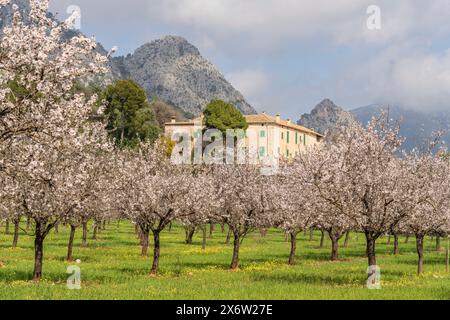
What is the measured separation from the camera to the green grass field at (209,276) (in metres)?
23.5

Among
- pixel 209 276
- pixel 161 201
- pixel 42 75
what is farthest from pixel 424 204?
pixel 42 75

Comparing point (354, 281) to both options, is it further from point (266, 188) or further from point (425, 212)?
point (266, 188)

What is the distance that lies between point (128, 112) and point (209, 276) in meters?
85.5

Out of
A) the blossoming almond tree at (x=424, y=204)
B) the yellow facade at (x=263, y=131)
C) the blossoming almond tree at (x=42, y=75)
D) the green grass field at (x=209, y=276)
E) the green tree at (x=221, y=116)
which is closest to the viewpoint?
the blossoming almond tree at (x=42, y=75)

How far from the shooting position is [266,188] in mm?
45062

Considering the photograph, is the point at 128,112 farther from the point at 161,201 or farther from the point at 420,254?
the point at 420,254

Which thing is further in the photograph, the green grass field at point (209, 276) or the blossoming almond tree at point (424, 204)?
the blossoming almond tree at point (424, 204)

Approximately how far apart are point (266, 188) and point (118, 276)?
17.6m

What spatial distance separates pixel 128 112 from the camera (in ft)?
373

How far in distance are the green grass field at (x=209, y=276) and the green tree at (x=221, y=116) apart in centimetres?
6741

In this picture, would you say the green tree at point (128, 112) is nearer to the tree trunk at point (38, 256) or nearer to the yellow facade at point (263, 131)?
the yellow facade at point (263, 131)

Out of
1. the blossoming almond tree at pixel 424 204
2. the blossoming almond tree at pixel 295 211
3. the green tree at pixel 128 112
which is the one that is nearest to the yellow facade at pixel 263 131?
the green tree at pixel 128 112

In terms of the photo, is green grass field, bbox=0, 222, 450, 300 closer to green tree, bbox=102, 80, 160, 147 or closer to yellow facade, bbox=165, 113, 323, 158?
green tree, bbox=102, 80, 160, 147
